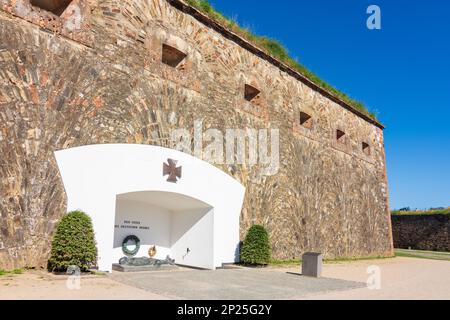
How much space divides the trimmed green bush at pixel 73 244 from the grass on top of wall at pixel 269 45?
6.86 meters

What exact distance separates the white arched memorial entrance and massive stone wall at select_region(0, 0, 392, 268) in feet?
1.02

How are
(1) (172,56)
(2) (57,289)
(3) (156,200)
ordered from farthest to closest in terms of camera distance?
(1) (172,56) < (3) (156,200) < (2) (57,289)

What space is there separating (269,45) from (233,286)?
10.6 m

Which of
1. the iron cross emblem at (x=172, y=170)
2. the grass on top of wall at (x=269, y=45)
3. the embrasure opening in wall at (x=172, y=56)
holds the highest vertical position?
the grass on top of wall at (x=269, y=45)

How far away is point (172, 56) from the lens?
10688mm

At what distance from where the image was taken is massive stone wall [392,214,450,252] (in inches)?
1059

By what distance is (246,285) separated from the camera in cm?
688

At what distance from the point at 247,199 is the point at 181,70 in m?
4.22

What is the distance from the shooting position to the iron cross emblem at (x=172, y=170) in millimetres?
9435

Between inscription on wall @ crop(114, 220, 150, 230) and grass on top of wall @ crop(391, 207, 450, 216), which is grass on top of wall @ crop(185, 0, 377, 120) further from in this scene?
grass on top of wall @ crop(391, 207, 450, 216)

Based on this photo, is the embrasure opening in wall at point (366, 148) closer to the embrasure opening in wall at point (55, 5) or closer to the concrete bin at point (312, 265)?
the concrete bin at point (312, 265)

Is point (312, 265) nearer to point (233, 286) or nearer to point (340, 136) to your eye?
point (233, 286)

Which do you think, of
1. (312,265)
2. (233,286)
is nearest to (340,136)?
(312,265)

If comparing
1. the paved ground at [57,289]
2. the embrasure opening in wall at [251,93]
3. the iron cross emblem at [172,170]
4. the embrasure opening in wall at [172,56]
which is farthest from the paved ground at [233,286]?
the embrasure opening in wall at [251,93]
